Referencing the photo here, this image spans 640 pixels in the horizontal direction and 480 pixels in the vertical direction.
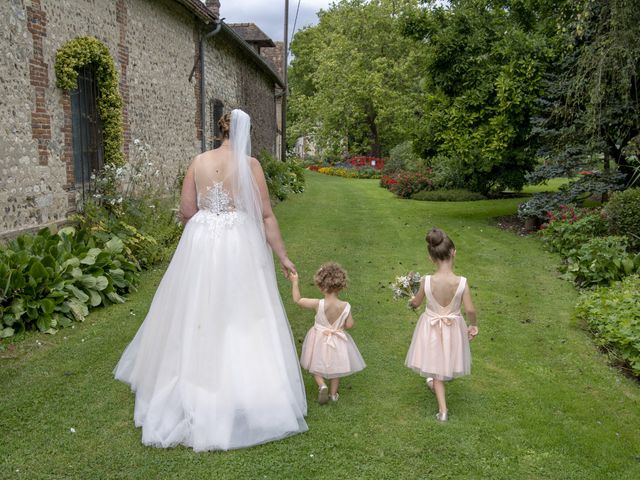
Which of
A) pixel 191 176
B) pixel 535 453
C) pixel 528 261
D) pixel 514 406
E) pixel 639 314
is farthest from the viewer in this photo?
pixel 528 261

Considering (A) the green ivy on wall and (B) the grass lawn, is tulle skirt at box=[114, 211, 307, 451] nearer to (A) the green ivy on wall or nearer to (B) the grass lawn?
(B) the grass lawn

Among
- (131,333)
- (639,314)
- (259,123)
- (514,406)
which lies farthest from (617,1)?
(259,123)

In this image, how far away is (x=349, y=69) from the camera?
119ft

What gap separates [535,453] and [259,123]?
773 inches

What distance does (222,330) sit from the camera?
154 inches

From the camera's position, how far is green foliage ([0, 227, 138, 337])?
18.9 feet

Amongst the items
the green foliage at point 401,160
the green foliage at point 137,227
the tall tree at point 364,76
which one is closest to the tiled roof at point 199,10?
the green foliage at point 137,227

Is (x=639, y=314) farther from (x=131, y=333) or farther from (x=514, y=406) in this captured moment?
(x=131, y=333)

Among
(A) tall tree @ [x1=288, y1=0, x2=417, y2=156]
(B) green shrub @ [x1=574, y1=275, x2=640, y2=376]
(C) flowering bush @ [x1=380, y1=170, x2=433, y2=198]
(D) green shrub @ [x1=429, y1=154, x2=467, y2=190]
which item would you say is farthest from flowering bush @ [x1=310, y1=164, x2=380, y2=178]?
(B) green shrub @ [x1=574, y1=275, x2=640, y2=376]

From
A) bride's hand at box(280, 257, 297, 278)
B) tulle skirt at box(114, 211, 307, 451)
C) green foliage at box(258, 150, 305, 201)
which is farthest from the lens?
green foliage at box(258, 150, 305, 201)

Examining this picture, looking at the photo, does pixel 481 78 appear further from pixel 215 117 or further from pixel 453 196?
pixel 453 196

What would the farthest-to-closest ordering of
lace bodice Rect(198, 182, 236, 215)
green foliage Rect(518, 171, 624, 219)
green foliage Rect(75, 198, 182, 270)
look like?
green foliage Rect(518, 171, 624, 219) → green foliage Rect(75, 198, 182, 270) → lace bodice Rect(198, 182, 236, 215)

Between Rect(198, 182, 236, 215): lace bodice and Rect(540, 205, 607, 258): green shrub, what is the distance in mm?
7017

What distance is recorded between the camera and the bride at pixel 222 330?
3764 mm
